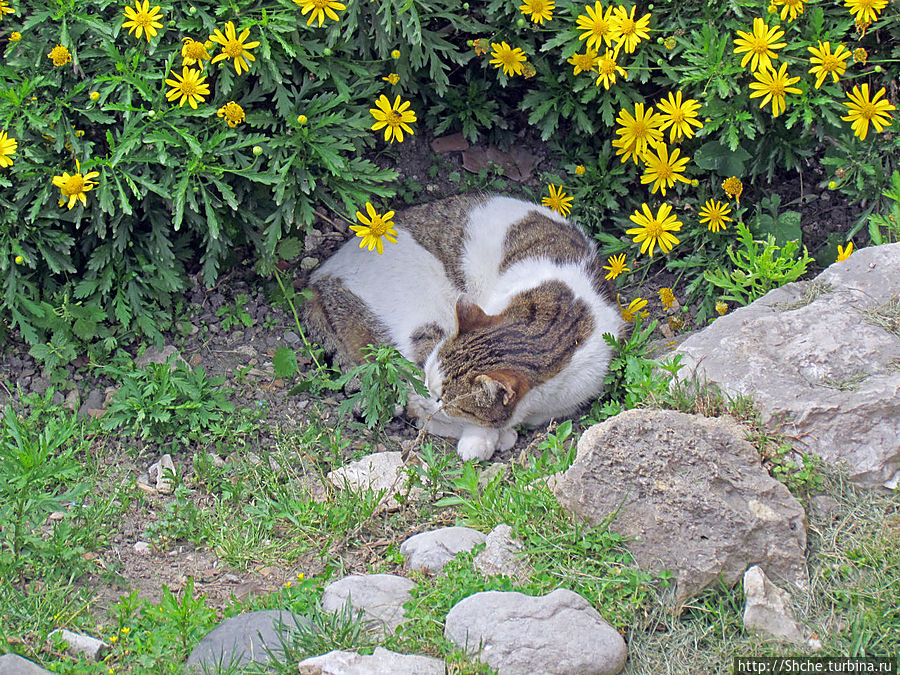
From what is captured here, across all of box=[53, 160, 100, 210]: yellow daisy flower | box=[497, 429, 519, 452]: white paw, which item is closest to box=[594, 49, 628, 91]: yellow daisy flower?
box=[497, 429, 519, 452]: white paw

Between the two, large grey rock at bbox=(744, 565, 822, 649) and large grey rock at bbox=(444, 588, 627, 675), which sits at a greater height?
large grey rock at bbox=(444, 588, 627, 675)

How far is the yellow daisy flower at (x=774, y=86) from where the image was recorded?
416 centimetres

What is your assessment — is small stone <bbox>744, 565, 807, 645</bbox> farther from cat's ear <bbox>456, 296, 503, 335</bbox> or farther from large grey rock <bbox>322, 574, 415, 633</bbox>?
cat's ear <bbox>456, 296, 503, 335</bbox>

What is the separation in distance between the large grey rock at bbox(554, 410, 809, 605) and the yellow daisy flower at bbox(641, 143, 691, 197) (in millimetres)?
1690

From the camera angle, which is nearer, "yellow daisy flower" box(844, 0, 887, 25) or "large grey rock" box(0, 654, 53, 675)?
"large grey rock" box(0, 654, 53, 675)

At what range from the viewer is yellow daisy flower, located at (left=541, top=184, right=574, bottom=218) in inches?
199

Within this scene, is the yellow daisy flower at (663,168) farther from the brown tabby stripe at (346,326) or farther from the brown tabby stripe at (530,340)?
the brown tabby stripe at (346,326)

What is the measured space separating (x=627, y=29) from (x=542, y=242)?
1237 mm

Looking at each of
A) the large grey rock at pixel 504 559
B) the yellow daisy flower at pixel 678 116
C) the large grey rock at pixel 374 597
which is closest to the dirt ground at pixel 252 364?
the large grey rock at pixel 374 597

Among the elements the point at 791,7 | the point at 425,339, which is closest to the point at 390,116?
the point at 425,339

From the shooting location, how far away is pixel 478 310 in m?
4.46

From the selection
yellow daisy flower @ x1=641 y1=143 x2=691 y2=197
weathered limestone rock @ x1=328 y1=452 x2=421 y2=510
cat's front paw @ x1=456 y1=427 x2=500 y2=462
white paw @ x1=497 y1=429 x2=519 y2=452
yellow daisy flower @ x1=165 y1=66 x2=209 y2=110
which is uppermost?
yellow daisy flower @ x1=165 y1=66 x2=209 y2=110

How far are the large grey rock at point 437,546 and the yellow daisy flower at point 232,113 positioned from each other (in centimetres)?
219

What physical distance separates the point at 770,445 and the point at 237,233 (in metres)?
2.92
